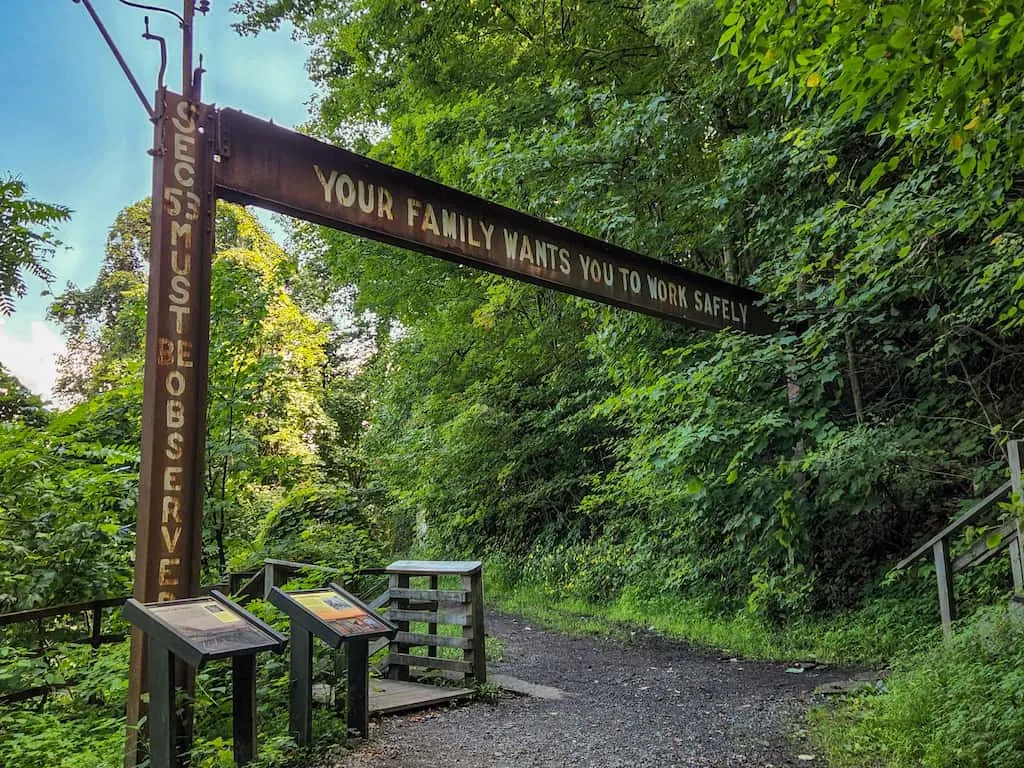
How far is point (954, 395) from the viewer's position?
24.5 feet

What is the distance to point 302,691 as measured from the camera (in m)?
4.16

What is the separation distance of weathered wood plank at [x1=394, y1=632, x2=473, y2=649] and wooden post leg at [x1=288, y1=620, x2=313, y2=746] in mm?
1527

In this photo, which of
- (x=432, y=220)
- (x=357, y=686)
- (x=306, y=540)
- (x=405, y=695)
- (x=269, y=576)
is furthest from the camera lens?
(x=306, y=540)

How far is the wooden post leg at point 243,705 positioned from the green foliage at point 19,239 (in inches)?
131

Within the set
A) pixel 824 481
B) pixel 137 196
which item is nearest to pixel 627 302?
pixel 824 481

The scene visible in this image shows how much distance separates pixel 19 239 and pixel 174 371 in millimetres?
2513

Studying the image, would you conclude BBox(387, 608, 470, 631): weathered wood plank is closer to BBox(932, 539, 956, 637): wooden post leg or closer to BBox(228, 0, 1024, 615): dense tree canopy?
BBox(228, 0, 1024, 615): dense tree canopy

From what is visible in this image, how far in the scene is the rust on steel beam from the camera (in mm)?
3482

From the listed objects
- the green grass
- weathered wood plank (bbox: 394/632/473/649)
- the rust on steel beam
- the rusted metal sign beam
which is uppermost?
the rusted metal sign beam

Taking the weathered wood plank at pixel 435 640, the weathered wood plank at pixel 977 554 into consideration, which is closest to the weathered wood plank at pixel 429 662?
the weathered wood plank at pixel 435 640

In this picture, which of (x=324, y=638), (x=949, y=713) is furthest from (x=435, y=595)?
(x=949, y=713)

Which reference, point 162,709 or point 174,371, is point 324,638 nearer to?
point 162,709

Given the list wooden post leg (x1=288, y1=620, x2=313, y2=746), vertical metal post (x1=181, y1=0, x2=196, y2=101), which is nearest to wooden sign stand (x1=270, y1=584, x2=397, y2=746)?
wooden post leg (x1=288, y1=620, x2=313, y2=746)

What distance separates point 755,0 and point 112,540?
5.51m
